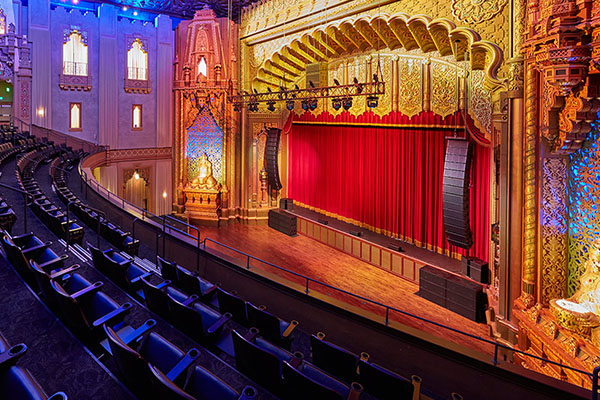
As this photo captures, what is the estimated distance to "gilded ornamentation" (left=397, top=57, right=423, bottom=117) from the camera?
320 inches

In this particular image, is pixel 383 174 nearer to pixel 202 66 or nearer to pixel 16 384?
pixel 202 66

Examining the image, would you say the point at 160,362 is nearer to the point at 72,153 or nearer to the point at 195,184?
the point at 195,184

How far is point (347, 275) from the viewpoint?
25.9ft

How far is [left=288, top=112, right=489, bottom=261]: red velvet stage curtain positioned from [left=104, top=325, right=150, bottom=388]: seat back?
6.80m

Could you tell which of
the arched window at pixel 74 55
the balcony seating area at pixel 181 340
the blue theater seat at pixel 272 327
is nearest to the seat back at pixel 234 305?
the balcony seating area at pixel 181 340

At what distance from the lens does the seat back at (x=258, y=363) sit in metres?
2.54

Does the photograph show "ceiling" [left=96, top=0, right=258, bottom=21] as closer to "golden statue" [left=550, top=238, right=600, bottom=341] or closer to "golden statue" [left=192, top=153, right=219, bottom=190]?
"golden statue" [left=192, top=153, right=219, bottom=190]

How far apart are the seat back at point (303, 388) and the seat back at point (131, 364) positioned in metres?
0.81

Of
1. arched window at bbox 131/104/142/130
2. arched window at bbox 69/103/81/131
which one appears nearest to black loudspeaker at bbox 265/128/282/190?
arched window at bbox 131/104/142/130

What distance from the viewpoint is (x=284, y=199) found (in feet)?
38.3

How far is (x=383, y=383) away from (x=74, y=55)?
51.2 feet

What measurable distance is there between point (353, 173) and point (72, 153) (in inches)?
331

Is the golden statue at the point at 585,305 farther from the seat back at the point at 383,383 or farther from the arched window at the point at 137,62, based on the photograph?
the arched window at the point at 137,62

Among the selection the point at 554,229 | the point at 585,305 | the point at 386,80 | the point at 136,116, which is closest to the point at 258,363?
the point at 585,305
